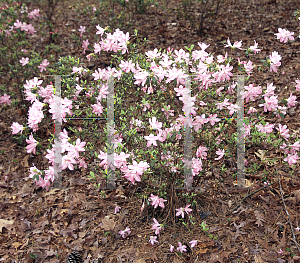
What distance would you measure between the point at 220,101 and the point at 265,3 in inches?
184

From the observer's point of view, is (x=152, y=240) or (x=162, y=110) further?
(x=152, y=240)

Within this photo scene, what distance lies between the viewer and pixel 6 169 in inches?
147

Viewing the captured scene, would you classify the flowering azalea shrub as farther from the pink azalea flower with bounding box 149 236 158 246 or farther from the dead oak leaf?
the dead oak leaf

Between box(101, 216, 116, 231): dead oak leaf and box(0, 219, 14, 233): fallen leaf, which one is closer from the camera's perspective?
box(101, 216, 116, 231): dead oak leaf

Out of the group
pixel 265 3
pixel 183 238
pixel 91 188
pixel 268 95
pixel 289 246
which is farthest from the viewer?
pixel 265 3

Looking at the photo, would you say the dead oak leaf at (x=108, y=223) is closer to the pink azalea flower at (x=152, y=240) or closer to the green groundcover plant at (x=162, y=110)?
the green groundcover plant at (x=162, y=110)

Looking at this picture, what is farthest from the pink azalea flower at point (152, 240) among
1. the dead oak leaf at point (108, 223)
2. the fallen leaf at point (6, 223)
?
the fallen leaf at point (6, 223)

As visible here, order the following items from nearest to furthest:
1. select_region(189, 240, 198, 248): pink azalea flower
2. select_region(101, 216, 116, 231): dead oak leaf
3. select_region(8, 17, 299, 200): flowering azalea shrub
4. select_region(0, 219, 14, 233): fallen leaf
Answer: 1. select_region(8, 17, 299, 200): flowering azalea shrub
2. select_region(189, 240, 198, 248): pink azalea flower
3. select_region(101, 216, 116, 231): dead oak leaf
4. select_region(0, 219, 14, 233): fallen leaf

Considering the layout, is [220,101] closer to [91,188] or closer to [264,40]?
[91,188]

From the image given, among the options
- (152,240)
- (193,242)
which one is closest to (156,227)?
(152,240)

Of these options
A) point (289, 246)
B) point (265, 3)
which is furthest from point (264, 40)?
point (289, 246)

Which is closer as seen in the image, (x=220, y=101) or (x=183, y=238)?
(x=220, y=101)

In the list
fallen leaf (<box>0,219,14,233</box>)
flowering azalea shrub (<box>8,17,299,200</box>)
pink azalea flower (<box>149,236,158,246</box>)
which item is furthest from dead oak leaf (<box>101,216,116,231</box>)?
fallen leaf (<box>0,219,14,233</box>)

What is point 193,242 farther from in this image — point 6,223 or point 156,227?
point 6,223
